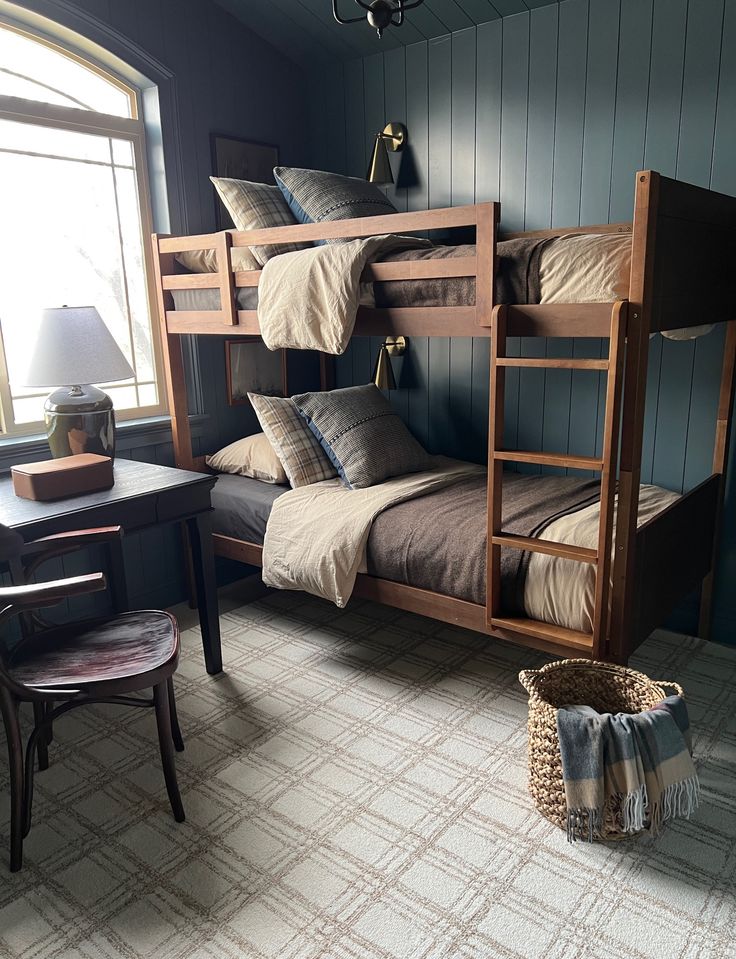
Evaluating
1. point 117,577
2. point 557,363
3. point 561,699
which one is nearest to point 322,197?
point 557,363

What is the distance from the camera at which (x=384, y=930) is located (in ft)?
5.54

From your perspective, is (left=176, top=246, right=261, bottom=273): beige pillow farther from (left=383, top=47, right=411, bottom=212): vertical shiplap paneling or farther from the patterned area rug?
the patterned area rug

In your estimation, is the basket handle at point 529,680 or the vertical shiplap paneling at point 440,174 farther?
the vertical shiplap paneling at point 440,174

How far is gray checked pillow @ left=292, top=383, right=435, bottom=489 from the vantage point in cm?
306

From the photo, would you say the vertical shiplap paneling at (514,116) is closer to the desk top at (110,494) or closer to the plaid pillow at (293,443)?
the plaid pillow at (293,443)

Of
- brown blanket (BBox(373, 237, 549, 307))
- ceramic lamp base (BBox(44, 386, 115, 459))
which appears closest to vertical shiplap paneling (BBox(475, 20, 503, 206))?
brown blanket (BBox(373, 237, 549, 307))

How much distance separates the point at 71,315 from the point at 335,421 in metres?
1.09

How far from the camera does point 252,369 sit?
3.75 meters

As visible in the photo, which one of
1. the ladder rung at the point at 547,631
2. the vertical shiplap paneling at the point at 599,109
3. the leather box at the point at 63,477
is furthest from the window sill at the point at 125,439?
the vertical shiplap paneling at the point at 599,109

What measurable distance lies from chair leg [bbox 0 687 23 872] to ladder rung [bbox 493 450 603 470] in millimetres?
1470

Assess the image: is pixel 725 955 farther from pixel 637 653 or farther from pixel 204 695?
pixel 204 695

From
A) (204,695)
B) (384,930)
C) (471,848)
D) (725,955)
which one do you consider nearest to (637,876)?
(725,955)

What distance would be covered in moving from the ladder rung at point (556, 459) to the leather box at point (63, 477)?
1.31 m

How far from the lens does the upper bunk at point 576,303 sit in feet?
6.50
